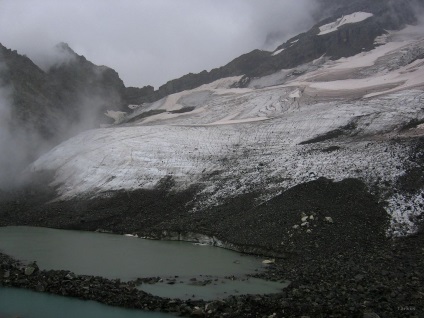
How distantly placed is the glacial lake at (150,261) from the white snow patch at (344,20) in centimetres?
6429

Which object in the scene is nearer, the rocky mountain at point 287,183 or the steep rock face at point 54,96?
the rocky mountain at point 287,183

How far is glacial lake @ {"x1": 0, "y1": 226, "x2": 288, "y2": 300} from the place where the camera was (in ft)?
54.0

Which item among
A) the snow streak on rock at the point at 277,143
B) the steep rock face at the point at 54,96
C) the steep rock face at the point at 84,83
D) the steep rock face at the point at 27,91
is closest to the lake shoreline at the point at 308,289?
the snow streak on rock at the point at 277,143

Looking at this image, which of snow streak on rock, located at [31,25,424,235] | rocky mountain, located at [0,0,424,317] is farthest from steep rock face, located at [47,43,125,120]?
snow streak on rock, located at [31,25,424,235]

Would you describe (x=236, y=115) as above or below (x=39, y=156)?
above

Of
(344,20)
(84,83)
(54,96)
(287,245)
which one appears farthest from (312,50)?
(287,245)

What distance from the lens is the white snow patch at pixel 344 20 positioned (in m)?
77.2

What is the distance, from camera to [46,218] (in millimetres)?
30250

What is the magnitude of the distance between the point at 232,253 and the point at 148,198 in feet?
32.9

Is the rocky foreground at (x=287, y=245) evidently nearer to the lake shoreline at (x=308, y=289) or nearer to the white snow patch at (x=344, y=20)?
the lake shoreline at (x=308, y=289)

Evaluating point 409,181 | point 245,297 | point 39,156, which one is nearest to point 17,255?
point 245,297

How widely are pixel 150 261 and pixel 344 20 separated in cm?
7249

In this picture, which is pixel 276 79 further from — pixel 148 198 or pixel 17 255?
pixel 17 255

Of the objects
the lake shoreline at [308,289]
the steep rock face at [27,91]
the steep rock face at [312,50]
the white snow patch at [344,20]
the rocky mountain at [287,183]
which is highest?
the white snow patch at [344,20]
